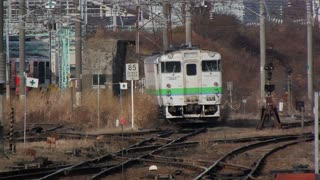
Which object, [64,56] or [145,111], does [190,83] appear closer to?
[145,111]

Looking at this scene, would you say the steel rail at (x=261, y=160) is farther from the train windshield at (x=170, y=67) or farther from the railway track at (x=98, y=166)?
the train windshield at (x=170, y=67)

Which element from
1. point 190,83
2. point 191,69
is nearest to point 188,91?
point 190,83

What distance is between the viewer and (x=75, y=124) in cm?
3684

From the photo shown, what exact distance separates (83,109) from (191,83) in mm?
8236

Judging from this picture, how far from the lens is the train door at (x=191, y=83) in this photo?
105 ft

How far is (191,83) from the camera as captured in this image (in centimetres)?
3200

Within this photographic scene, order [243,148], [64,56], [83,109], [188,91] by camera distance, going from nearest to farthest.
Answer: [243,148]
[188,91]
[83,109]
[64,56]

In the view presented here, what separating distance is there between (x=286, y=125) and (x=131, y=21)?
48.6 meters

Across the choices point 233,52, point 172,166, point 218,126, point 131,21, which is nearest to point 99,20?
point 131,21

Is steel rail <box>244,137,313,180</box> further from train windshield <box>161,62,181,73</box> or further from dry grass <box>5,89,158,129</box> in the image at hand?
dry grass <box>5,89,158,129</box>

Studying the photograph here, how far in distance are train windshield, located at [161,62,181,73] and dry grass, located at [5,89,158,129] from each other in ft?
7.73

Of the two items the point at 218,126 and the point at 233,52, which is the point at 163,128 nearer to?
the point at 218,126

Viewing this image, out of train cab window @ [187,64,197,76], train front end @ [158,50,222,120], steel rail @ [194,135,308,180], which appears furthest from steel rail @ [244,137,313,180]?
train cab window @ [187,64,197,76]

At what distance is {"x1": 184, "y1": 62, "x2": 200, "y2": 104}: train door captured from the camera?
31.9 metres
